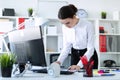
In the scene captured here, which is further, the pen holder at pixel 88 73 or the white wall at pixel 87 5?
the white wall at pixel 87 5

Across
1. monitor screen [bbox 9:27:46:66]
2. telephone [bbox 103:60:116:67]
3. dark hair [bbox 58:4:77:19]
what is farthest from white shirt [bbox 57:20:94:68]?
telephone [bbox 103:60:116:67]

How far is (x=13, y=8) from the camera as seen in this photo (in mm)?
4941

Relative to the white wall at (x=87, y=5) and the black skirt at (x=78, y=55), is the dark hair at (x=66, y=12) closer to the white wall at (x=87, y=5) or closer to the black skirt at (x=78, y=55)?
the black skirt at (x=78, y=55)

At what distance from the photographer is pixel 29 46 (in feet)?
6.69

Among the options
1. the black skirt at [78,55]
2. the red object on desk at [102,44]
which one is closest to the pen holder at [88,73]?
the black skirt at [78,55]

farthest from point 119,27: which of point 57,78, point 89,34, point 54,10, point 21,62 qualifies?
point 57,78

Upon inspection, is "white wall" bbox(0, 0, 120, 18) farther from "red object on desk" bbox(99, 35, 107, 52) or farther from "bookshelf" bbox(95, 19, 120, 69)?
"red object on desk" bbox(99, 35, 107, 52)

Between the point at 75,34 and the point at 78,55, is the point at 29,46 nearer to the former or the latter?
the point at 75,34

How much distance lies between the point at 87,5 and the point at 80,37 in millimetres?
→ 2742

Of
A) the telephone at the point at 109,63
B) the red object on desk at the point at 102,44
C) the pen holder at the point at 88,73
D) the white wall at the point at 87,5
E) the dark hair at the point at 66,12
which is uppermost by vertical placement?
the white wall at the point at 87,5

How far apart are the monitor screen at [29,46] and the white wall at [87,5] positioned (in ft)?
9.43

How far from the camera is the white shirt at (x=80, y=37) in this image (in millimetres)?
2488

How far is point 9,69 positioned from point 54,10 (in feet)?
11.2

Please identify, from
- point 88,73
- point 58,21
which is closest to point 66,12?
point 88,73
